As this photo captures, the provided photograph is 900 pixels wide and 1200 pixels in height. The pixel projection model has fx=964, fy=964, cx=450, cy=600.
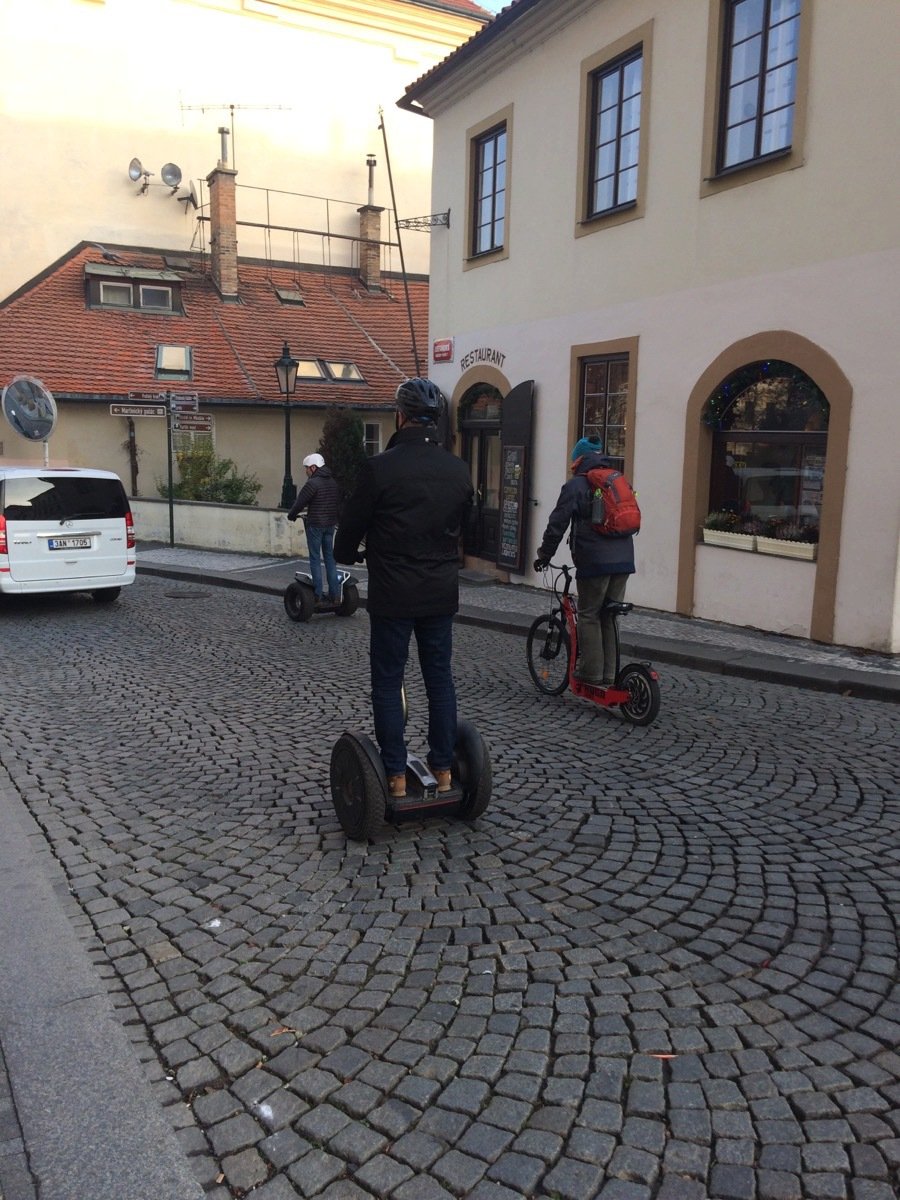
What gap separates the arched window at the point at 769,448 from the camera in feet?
30.3

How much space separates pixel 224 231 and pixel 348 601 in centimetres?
1647

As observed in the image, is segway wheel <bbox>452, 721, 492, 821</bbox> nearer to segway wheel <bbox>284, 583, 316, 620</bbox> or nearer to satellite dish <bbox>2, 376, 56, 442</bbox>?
segway wheel <bbox>284, 583, 316, 620</bbox>

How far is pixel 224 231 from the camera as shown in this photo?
24.0 metres

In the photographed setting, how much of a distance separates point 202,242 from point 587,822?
24497 mm

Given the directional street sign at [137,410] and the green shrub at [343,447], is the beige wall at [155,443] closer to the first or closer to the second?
the green shrub at [343,447]

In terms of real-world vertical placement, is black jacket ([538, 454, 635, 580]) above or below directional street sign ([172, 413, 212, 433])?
below

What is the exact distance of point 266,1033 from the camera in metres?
2.93

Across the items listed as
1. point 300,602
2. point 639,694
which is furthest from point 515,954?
point 300,602

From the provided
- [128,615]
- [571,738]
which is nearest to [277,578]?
[128,615]

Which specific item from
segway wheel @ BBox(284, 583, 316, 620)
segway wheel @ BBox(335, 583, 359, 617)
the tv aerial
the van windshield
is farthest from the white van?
the tv aerial

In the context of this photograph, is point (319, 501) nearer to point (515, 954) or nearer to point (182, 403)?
point (182, 403)

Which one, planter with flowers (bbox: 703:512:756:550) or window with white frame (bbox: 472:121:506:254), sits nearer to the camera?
planter with flowers (bbox: 703:512:756:550)

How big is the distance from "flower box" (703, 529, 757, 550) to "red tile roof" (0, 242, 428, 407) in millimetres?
13832

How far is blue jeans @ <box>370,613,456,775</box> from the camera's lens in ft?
14.0
